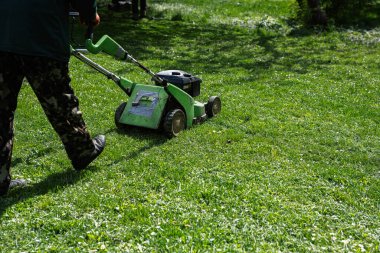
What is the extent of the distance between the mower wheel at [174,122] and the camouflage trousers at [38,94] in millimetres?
1454

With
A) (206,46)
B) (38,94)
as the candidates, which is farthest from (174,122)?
(206,46)

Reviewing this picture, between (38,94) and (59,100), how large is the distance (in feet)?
0.55

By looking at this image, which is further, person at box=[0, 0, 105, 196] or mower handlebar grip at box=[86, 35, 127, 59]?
mower handlebar grip at box=[86, 35, 127, 59]

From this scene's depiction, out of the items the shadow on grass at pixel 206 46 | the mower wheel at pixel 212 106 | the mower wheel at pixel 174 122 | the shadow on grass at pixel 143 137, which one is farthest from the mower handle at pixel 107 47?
the shadow on grass at pixel 206 46

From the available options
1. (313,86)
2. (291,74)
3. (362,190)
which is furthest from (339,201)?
(291,74)

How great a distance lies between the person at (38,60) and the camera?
3.48 meters

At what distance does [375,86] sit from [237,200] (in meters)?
5.43

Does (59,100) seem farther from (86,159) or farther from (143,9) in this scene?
(143,9)

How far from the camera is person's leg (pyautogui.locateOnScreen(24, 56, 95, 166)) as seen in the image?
3.63 m

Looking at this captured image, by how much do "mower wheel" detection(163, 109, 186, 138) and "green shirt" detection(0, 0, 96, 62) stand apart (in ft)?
6.04

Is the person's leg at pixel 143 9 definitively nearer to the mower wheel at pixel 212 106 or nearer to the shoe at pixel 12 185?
the mower wheel at pixel 212 106

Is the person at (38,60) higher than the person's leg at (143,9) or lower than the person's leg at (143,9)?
higher

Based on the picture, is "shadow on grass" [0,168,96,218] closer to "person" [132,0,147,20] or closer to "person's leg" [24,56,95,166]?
"person's leg" [24,56,95,166]

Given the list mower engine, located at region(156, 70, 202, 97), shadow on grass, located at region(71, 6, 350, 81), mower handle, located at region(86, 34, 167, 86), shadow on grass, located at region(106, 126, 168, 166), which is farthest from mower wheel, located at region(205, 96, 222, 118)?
shadow on grass, located at region(71, 6, 350, 81)
